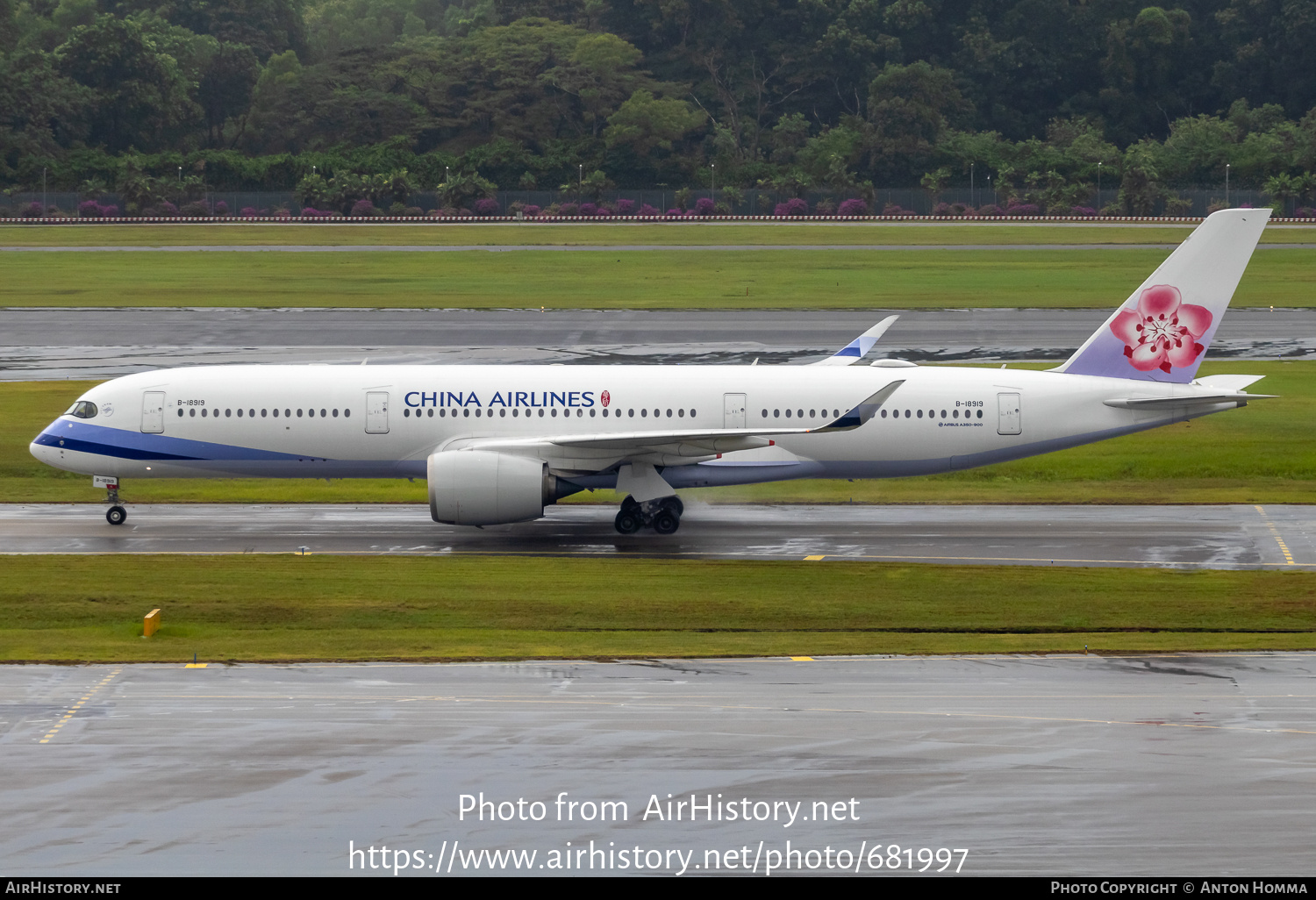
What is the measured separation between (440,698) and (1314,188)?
14945 cm

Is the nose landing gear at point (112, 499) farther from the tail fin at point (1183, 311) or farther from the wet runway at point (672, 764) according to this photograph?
the tail fin at point (1183, 311)

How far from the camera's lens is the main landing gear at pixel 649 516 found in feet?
124

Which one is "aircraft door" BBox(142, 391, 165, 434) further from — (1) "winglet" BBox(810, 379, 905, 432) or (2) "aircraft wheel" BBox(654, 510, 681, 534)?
(1) "winglet" BBox(810, 379, 905, 432)

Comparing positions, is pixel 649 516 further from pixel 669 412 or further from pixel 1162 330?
pixel 1162 330

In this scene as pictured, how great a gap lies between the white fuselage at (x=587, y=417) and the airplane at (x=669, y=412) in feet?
0.14

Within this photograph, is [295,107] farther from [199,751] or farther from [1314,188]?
[199,751]

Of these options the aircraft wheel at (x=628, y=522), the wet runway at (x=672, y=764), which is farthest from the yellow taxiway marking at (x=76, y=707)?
the aircraft wheel at (x=628, y=522)

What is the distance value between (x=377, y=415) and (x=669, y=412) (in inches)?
288

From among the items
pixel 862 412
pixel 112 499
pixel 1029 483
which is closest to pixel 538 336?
pixel 1029 483

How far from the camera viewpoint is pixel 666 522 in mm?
38094

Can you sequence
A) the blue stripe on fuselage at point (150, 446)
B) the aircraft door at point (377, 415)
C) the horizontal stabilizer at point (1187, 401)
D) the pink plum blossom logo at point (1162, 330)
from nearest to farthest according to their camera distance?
the horizontal stabilizer at point (1187, 401)
the aircraft door at point (377, 415)
the blue stripe on fuselage at point (150, 446)
the pink plum blossom logo at point (1162, 330)

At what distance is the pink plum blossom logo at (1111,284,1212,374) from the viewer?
128 feet

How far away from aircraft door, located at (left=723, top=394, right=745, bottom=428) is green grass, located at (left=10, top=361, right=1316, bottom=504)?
17.8ft

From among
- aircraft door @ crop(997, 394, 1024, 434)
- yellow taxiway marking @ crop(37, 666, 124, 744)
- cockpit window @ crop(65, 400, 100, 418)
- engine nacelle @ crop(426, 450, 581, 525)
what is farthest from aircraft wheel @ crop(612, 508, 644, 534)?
yellow taxiway marking @ crop(37, 666, 124, 744)
